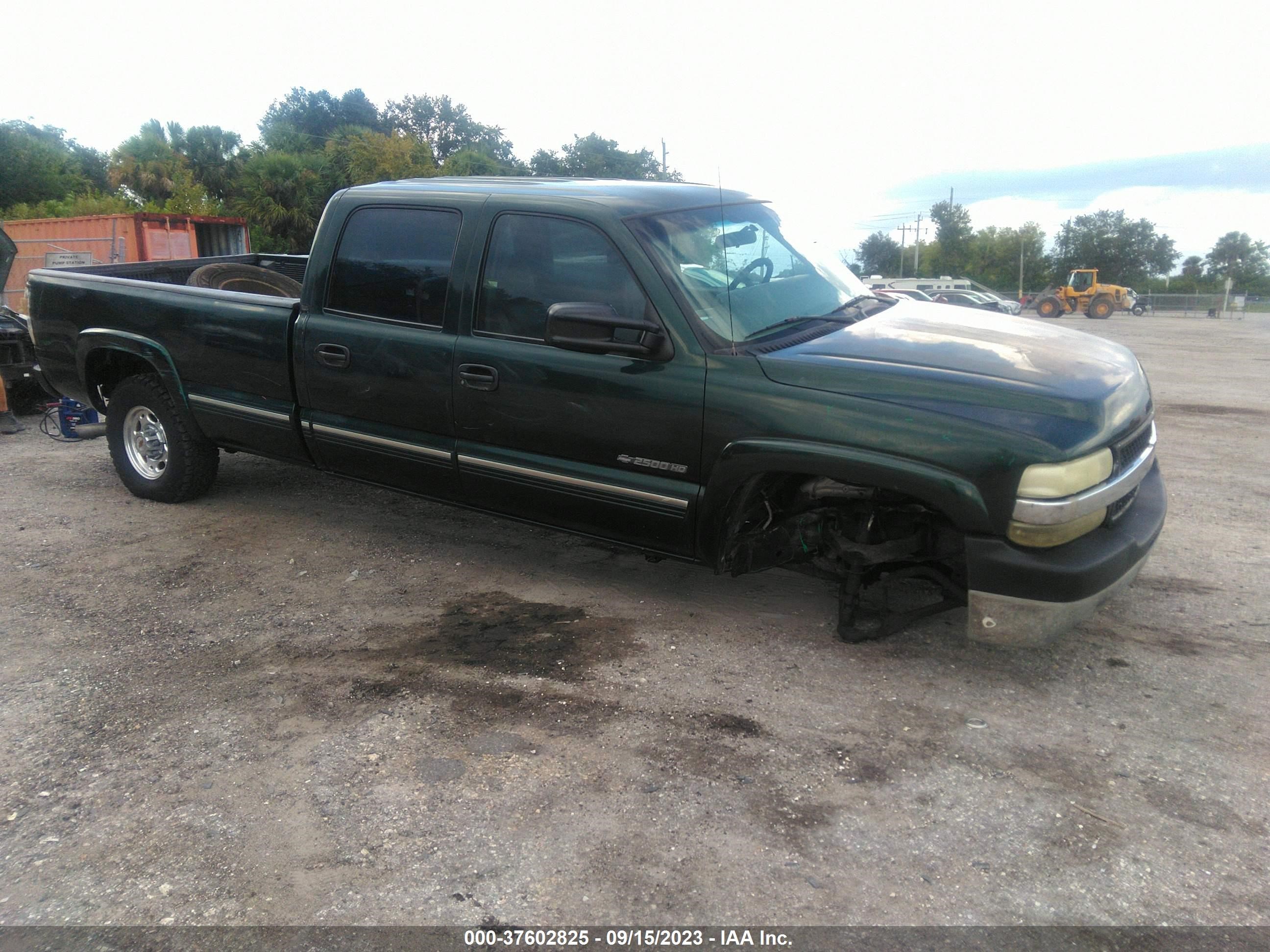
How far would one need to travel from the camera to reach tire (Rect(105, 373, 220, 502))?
562 cm

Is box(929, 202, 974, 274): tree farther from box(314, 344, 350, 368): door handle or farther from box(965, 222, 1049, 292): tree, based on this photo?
box(314, 344, 350, 368): door handle

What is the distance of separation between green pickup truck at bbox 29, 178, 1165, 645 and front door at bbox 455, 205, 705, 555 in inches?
0.4

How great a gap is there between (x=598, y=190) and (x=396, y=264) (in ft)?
3.48

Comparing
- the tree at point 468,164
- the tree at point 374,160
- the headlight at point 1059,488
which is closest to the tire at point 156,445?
the headlight at point 1059,488

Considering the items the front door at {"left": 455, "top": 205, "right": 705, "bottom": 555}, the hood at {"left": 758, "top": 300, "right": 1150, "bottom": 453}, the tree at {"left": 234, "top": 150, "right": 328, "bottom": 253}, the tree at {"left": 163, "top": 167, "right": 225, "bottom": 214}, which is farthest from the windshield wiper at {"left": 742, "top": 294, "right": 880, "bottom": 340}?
the tree at {"left": 163, "top": 167, "right": 225, "bottom": 214}

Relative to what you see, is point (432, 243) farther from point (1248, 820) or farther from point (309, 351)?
point (1248, 820)

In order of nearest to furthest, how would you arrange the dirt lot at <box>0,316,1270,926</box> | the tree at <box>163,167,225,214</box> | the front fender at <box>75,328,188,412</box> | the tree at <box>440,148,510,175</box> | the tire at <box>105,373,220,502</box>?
the dirt lot at <box>0,316,1270,926</box>, the front fender at <box>75,328,188,412</box>, the tire at <box>105,373,220,502</box>, the tree at <box>163,167,225,214</box>, the tree at <box>440,148,510,175</box>

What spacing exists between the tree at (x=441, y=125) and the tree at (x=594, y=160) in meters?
16.0

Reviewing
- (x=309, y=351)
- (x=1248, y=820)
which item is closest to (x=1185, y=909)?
(x=1248, y=820)

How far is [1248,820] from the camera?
2.76 m

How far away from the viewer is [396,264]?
4496mm

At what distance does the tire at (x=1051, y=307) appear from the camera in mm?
44562

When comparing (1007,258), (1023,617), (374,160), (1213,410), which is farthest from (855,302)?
(1007,258)

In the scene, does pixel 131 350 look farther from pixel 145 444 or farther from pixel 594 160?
pixel 594 160
